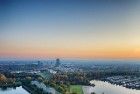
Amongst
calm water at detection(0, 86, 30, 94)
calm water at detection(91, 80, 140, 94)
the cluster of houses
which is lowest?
calm water at detection(0, 86, 30, 94)

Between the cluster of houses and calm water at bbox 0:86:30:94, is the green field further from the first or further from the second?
calm water at bbox 0:86:30:94

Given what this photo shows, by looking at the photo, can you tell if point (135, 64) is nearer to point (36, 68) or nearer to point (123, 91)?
point (123, 91)

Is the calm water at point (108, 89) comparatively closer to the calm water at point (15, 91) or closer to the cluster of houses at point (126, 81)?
the cluster of houses at point (126, 81)

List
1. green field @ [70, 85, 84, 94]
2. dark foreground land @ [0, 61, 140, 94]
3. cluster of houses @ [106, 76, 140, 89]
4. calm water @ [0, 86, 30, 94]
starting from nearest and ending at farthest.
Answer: green field @ [70, 85, 84, 94], dark foreground land @ [0, 61, 140, 94], cluster of houses @ [106, 76, 140, 89], calm water @ [0, 86, 30, 94]

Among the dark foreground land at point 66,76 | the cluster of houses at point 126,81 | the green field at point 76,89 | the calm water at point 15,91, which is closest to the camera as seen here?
the green field at point 76,89

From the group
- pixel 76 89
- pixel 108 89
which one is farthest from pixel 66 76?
pixel 76 89

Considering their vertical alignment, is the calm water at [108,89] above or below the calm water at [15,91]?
above

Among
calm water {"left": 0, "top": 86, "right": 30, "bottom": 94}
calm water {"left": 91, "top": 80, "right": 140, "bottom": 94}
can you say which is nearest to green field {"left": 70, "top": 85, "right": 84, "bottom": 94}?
calm water {"left": 91, "top": 80, "right": 140, "bottom": 94}

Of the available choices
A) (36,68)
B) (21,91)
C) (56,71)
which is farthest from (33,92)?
(36,68)

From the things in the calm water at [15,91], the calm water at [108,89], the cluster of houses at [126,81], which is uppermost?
the cluster of houses at [126,81]

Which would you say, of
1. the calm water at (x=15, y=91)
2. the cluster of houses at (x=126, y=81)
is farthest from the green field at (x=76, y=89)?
the calm water at (x=15, y=91)
